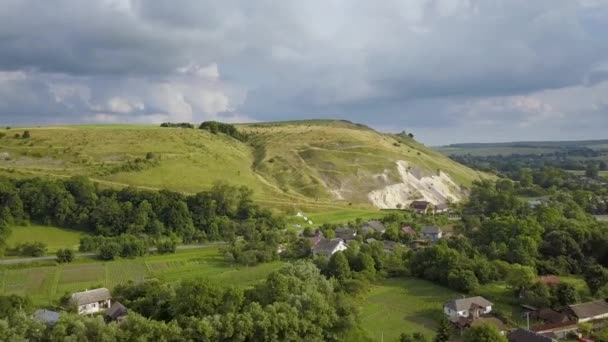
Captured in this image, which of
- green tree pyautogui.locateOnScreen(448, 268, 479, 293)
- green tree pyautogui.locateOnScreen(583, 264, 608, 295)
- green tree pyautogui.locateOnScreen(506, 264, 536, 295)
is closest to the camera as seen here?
green tree pyautogui.locateOnScreen(506, 264, 536, 295)

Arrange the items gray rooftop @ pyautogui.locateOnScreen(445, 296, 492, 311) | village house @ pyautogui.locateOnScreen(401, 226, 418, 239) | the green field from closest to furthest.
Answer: gray rooftop @ pyautogui.locateOnScreen(445, 296, 492, 311) → the green field → village house @ pyautogui.locateOnScreen(401, 226, 418, 239)

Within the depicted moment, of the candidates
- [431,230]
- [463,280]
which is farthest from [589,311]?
[431,230]

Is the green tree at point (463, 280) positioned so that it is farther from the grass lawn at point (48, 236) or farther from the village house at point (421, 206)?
the village house at point (421, 206)

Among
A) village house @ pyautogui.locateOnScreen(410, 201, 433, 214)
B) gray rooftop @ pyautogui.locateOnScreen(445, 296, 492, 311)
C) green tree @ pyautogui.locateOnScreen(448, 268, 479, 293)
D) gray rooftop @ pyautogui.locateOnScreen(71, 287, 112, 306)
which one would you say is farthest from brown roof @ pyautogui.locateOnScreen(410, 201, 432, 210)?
gray rooftop @ pyautogui.locateOnScreen(71, 287, 112, 306)

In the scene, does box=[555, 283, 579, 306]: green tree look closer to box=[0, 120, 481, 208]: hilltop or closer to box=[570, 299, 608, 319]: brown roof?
box=[570, 299, 608, 319]: brown roof

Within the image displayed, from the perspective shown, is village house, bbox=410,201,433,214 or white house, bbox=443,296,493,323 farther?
village house, bbox=410,201,433,214

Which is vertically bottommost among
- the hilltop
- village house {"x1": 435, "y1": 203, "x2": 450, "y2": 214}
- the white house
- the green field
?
the green field
